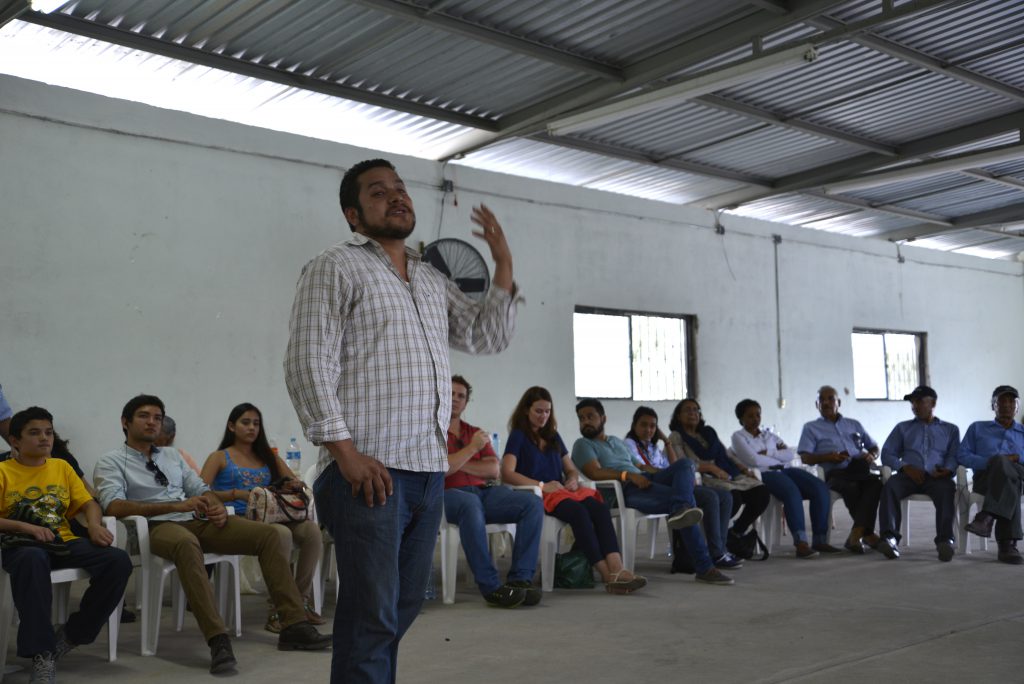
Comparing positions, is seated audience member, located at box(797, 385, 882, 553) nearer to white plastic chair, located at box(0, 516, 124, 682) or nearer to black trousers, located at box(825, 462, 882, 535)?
black trousers, located at box(825, 462, 882, 535)

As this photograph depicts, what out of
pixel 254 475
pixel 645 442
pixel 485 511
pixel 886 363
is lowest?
pixel 485 511

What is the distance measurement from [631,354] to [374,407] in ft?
23.7

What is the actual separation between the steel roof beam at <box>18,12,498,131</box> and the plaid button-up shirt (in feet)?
13.9

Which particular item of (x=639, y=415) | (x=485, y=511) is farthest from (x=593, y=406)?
(x=485, y=511)

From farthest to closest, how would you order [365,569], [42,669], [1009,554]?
[1009,554] < [42,669] < [365,569]

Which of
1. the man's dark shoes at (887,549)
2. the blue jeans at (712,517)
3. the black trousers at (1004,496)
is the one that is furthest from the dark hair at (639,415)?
the black trousers at (1004,496)

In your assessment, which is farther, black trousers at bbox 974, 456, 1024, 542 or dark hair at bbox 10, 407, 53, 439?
black trousers at bbox 974, 456, 1024, 542

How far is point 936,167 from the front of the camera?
8656mm

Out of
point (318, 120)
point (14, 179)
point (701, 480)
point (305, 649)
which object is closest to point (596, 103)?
point (318, 120)

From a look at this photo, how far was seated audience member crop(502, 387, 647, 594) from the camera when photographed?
17.4ft

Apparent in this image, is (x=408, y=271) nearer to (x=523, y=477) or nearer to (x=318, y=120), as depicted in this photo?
(x=523, y=477)

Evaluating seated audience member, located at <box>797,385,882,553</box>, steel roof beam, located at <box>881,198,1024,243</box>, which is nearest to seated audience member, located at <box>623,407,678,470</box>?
seated audience member, located at <box>797,385,882,553</box>

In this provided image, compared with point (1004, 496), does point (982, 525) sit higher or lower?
lower

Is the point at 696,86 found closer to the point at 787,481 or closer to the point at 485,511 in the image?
the point at 787,481
